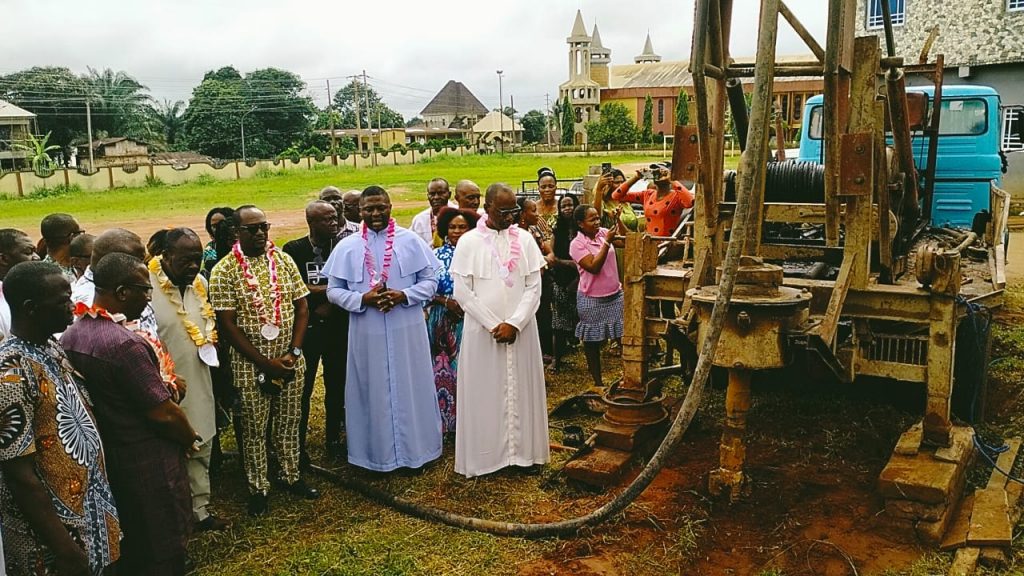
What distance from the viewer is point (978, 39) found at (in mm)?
20344

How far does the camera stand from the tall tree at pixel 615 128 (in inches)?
2291

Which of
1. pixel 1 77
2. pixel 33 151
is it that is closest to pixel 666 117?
pixel 33 151

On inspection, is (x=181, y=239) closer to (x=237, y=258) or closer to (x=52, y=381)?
(x=237, y=258)

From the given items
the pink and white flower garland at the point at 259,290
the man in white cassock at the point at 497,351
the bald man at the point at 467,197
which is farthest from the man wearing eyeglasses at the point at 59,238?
the bald man at the point at 467,197

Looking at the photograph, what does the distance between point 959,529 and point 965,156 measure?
202 inches

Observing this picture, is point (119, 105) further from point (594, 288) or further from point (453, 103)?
point (594, 288)

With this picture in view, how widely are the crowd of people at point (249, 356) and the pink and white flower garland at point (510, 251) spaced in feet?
0.05

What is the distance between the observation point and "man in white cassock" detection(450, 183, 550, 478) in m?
4.93

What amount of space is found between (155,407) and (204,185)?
35.4 meters

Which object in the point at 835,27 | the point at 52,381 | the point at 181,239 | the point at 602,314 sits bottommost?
the point at 602,314

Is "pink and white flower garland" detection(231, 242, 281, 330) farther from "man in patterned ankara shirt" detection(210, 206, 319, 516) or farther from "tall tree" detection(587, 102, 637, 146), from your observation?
"tall tree" detection(587, 102, 637, 146)

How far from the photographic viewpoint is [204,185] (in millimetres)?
36094

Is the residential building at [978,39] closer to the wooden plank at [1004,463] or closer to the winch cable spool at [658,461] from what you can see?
the wooden plank at [1004,463]

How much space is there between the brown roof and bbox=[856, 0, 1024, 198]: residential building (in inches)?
3400
